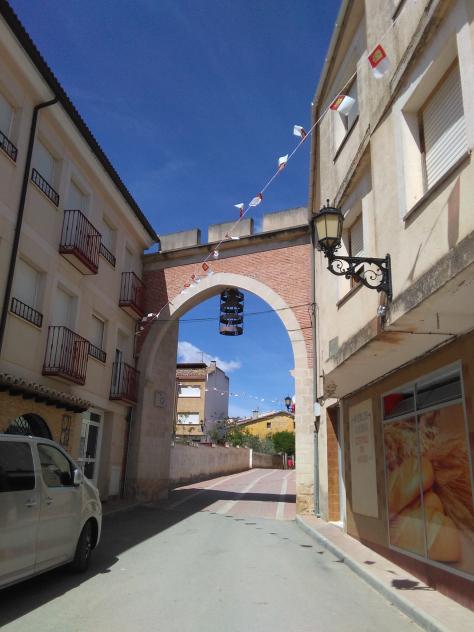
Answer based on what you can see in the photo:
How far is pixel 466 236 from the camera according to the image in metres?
4.67

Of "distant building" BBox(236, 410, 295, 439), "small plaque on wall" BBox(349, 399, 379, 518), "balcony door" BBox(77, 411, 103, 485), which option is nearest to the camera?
"small plaque on wall" BBox(349, 399, 379, 518)

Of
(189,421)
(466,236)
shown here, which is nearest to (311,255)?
(466,236)

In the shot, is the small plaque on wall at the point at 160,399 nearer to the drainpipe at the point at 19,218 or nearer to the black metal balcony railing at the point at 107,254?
the black metal balcony railing at the point at 107,254

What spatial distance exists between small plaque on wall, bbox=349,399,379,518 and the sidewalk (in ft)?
2.27

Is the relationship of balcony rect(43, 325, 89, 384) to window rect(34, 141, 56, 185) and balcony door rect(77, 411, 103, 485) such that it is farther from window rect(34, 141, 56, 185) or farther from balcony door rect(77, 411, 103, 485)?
window rect(34, 141, 56, 185)

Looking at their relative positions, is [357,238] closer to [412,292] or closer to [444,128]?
[444,128]

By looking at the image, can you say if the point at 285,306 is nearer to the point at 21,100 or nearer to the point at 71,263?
the point at 71,263

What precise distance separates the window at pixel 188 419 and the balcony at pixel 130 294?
33.7 m

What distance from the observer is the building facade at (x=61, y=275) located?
11141 mm

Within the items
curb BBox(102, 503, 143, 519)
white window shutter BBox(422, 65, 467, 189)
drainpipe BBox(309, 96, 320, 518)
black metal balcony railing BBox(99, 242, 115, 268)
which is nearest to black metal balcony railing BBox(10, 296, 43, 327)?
black metal balcony railing BBox(99, 242, 115, 268)

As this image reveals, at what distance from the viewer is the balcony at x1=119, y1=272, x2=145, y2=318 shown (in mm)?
17297

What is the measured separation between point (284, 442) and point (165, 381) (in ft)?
178

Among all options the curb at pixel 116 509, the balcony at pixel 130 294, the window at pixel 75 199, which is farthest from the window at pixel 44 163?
the curb at pixel 116 509

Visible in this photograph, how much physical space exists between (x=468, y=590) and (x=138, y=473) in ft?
42.9
